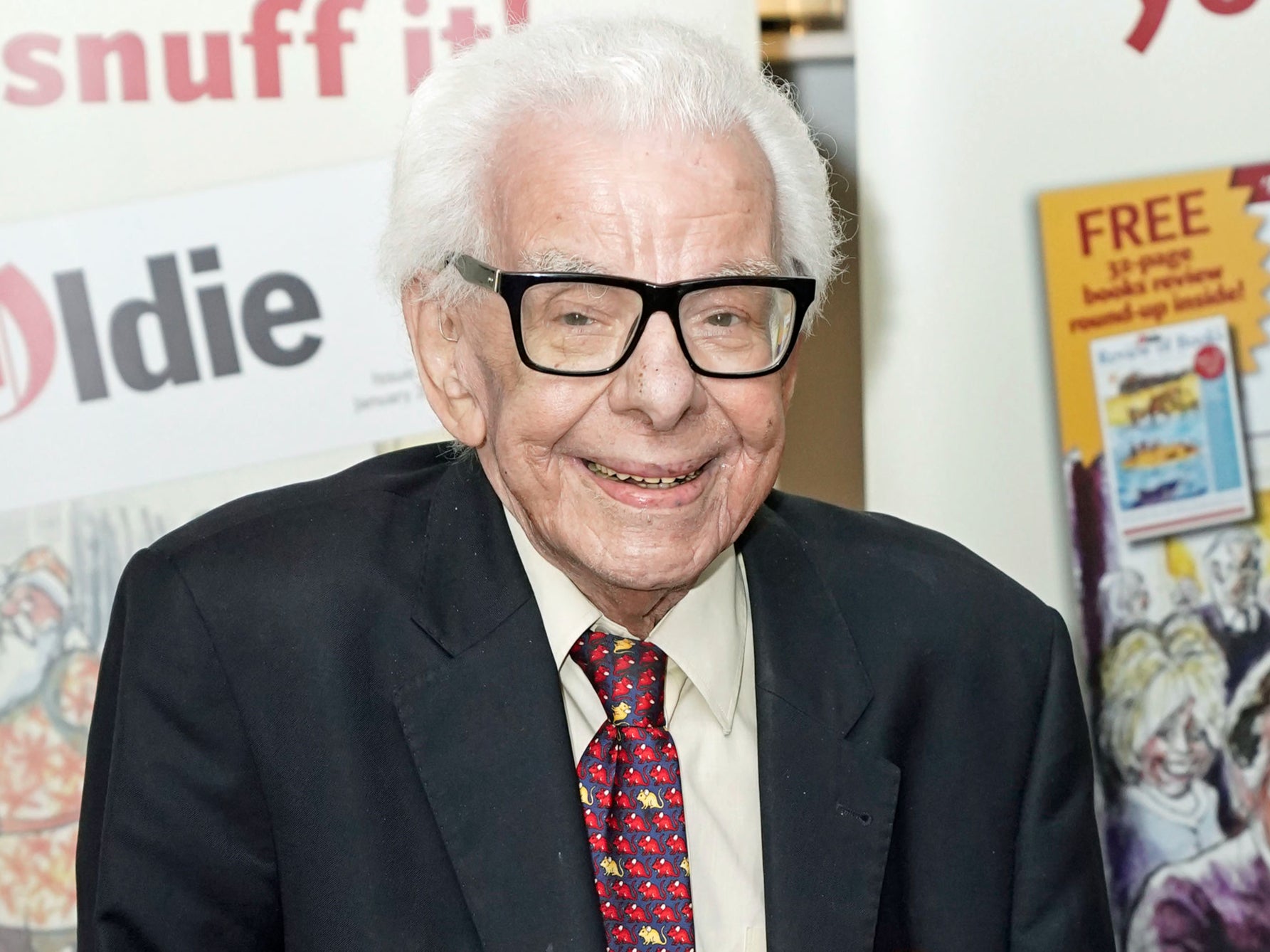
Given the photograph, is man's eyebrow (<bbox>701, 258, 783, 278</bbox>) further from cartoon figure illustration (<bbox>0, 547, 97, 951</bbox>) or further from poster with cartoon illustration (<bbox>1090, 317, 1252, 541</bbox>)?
cartoon figure illustration (<bbox>0, 547, 97, 951</bbox>)

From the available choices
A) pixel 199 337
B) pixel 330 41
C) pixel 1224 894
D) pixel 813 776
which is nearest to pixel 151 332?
pixel 199 337

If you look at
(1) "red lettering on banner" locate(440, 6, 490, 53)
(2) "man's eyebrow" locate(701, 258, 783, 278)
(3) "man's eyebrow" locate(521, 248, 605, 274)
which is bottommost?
(2) "man's eyebrow" locate(701, 258, 783, 278)

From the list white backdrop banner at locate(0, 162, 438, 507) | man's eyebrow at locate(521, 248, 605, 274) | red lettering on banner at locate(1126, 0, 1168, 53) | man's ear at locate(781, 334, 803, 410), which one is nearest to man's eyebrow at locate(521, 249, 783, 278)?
man's eyebrow at locate(521, 248, 605, 274)

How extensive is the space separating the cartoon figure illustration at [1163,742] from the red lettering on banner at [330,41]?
48.8 inches

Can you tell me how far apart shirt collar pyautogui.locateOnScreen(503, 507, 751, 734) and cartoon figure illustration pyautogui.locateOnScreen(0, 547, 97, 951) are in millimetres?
752

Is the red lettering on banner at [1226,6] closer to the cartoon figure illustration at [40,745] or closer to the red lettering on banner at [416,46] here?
the red lettering on banner at [416,46]

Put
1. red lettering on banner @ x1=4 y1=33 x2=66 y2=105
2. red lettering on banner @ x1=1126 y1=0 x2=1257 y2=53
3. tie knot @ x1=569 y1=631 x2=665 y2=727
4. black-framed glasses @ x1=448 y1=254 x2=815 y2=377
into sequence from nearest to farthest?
black-framed glasses @ x1=448 y1=254 x2=815 y2=377
tie knot @ x1=569 y1=631 x2=665 y2=727
red lettering on banner @ x1=4 y1=33 x2=66 y2=105
red lettering on banner @ x1=1126 y1=0 x2=1257 y2=53

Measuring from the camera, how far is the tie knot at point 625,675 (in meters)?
1.27

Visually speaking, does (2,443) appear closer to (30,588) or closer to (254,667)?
(30,588)

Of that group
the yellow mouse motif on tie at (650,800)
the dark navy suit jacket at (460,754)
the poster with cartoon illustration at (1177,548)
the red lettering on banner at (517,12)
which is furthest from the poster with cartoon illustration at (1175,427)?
the yellow mouse motif on tie at (650,800)

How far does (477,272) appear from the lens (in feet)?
3.96

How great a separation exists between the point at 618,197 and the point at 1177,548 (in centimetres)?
114

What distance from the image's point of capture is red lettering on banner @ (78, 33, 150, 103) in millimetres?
1766

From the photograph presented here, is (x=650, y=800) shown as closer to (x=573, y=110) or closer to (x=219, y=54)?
(x=573, y=110)
